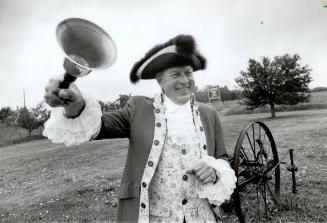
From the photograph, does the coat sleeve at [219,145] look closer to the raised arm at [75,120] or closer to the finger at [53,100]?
the raised arm at [75,120]

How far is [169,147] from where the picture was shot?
87.9 inches

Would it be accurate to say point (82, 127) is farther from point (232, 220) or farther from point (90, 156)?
point (90, 156)

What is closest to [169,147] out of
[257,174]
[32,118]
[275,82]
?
[257,174]

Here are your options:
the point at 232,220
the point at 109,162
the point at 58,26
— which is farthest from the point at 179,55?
the point at 109,162

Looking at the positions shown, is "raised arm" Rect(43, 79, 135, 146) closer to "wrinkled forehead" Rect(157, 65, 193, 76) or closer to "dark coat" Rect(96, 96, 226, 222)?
"dark coat" Rect(96, 96, 226, 222)

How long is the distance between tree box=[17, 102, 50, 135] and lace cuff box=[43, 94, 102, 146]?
32.9 m

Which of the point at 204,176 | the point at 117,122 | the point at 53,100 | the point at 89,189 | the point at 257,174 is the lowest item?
the point at 89,189

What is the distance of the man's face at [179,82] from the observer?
234cm

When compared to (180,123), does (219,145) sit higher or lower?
lower

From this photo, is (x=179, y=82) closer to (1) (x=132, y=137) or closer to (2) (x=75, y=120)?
(1) (x=132, y=137)

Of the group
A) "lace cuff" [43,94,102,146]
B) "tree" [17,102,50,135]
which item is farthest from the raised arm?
"tree" [17,102,50,135]

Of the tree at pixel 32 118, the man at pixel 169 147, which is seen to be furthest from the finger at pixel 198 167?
the tree at pixel 32 118

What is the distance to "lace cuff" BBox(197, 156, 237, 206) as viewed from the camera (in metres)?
2.13

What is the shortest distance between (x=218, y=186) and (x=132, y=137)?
2.18ft
